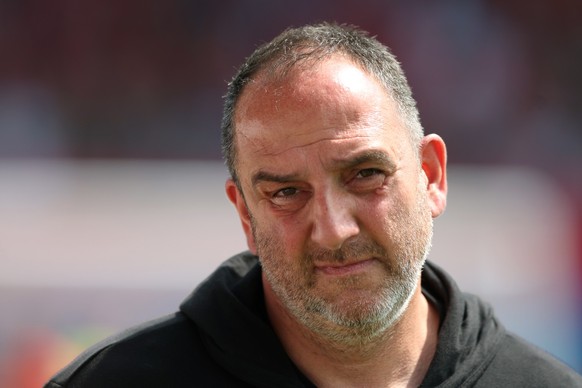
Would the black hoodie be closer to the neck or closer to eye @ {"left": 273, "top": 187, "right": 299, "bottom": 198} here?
the neck

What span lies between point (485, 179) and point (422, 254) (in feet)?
12.6

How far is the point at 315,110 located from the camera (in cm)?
192

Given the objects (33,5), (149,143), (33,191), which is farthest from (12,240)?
(33,5)

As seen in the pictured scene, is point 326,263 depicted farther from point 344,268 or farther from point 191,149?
point 191,149

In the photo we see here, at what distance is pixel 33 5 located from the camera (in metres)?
6.20

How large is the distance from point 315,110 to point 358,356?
1.73 ft

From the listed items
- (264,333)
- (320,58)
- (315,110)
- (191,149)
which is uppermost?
(191,149)

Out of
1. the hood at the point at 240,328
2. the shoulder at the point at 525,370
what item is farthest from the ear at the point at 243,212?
the shoulder at the point at 525,370

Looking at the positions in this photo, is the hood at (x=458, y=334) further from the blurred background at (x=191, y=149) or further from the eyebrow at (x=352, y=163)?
the blurred background at (x=191, y=149)

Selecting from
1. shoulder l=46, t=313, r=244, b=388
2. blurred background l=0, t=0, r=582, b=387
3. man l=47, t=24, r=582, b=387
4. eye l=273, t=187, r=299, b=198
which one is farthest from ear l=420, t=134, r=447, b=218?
blurred background l=0, t=0, r=582, b=387

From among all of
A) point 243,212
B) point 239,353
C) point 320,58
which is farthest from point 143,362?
point 320,58

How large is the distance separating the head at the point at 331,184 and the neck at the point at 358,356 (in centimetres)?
6

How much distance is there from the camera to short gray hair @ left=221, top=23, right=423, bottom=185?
79.0 inches

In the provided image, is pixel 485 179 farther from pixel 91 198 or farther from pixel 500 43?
pixel 91 198
